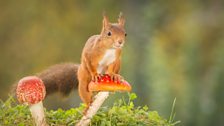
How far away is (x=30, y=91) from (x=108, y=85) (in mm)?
230

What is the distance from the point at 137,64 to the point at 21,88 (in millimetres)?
5965

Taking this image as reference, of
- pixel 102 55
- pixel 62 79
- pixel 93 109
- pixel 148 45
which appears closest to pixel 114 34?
pixel 102 55

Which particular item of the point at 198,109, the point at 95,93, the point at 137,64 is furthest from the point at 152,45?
the point at 95,93

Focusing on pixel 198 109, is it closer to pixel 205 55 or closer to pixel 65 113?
pixel 205 55

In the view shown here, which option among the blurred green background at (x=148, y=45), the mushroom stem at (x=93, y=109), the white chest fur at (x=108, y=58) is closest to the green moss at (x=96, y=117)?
the mushroom stem at (x=93, y=109)

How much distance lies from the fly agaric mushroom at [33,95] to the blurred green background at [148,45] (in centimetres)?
467

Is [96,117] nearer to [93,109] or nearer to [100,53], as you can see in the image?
[93,109]

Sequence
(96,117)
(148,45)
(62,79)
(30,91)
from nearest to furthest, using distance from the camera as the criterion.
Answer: (30,91) → (96,117) → (62,79) → (148,45)

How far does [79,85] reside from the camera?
2973 millimetres

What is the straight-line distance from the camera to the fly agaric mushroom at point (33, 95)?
9.07ft

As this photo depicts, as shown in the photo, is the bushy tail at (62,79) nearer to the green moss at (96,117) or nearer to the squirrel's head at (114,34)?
the green moss at (96,117)

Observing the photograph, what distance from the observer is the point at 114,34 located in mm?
2771

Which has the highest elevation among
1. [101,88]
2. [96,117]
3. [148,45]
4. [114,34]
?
[114,34]

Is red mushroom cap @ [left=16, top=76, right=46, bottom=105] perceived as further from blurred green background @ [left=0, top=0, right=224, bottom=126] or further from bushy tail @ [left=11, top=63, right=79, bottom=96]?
blurred green background @ [left=0, top=0, right=224, bottom=126]
